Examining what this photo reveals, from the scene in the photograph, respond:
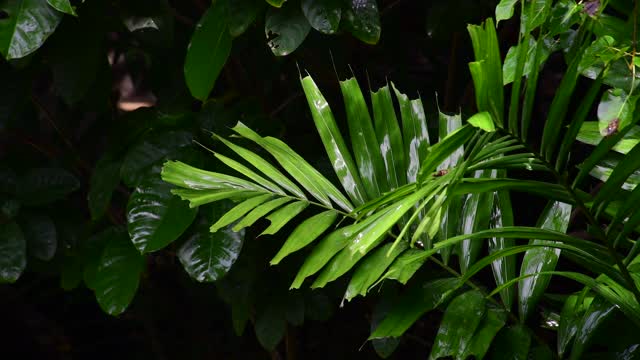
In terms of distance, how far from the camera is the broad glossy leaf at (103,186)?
1.74 m

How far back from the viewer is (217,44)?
61.6 inches

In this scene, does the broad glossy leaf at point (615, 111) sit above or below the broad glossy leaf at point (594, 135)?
above

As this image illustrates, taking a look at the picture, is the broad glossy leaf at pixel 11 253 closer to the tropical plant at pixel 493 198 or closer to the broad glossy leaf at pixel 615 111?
the tropical plant at pixel 493 198

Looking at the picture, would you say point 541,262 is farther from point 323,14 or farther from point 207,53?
point 207,53

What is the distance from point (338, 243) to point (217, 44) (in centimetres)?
45

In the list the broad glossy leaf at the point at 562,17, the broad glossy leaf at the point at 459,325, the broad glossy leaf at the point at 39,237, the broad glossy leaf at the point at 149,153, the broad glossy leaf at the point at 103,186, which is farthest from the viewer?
the broad glossy leaf at the point at 39,237

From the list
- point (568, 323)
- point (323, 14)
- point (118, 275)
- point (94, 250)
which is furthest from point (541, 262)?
point (94, 250)

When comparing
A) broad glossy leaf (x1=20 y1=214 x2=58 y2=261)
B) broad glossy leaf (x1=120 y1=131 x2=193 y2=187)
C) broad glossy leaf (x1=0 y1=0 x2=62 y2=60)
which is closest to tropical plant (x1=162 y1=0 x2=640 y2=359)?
broad glossy leaf (x1=120 y1=131 x2=193 y2=187)

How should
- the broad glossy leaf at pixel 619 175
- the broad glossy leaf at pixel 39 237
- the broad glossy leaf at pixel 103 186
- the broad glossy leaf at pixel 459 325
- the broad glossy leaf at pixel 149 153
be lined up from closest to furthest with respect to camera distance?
the broad glossy leaf at pixel 619 175 < the broad glossy leaf at pixel 459 325 < the broad glossy leaf at pixel 149 153 < the broad glossy leaf at pixel 103 186 < the broad glossy leaf at pixel 39 237

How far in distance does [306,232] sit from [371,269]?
0.37 feet

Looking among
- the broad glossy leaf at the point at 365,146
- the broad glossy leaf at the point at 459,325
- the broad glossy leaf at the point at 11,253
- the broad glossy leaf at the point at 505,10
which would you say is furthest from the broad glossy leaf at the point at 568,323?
the broad glossy leaf at the point at 11,253

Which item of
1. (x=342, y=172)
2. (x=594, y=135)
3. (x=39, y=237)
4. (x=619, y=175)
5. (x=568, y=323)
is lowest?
(x=39, y=237)

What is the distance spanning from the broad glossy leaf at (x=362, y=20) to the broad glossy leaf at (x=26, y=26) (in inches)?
19.9

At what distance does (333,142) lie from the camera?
1.41 m
